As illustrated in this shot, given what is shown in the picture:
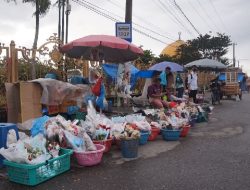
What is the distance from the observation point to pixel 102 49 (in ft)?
36.3

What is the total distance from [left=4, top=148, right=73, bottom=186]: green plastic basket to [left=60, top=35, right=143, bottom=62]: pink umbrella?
439 centimetres

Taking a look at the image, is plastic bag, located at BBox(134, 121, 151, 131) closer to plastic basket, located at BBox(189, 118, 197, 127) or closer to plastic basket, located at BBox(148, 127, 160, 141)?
plastic basket, located at BBox(148, 127, 160, 141)

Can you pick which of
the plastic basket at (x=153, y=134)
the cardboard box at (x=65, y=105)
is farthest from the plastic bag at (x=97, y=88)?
the plastic basket at (x=153, y=134)

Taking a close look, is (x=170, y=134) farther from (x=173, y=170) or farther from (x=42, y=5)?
(x=42, y=5)

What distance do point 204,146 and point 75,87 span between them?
378 centimetres

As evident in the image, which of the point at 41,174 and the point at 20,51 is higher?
the point at 20,51

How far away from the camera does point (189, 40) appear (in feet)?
138

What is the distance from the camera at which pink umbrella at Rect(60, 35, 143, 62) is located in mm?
9188

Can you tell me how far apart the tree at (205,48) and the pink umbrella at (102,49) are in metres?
27.4

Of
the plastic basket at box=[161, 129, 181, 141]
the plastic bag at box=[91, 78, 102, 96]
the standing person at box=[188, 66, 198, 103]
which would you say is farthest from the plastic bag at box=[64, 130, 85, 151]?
Answer: the standing person at box=[188, 66, 198, 103]

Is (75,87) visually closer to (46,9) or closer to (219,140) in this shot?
(219,140)

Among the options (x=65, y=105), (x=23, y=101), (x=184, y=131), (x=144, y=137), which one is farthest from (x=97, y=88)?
(x=184, y=131)

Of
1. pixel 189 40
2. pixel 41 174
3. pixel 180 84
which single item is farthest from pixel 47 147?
pixel 189 40

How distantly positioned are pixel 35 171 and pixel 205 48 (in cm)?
3920
